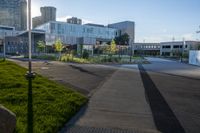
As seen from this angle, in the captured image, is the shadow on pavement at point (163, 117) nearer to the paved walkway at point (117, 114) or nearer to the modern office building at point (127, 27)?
the paved walkway at point (117, 114)

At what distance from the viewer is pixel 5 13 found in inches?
6535

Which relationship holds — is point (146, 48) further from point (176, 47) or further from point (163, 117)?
point (163, 117)

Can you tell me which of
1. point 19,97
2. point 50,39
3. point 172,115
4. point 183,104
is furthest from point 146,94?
point 50,39

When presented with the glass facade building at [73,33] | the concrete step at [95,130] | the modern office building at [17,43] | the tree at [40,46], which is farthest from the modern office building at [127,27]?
the concrete step at [95,130]

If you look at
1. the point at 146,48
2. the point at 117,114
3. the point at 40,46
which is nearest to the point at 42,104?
the point at 117,114

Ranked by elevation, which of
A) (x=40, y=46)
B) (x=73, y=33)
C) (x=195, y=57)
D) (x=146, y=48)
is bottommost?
A: (x=195, y=57)

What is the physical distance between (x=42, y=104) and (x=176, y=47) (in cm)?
11696

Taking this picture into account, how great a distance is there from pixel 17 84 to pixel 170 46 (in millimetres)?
116800

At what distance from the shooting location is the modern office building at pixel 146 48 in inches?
5428

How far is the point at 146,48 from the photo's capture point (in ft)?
463

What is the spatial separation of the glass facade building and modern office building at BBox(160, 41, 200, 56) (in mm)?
25660

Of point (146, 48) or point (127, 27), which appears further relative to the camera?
point (127, 27)

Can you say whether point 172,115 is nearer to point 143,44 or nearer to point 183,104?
point 183,104

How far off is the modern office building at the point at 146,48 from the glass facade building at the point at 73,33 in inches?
511
